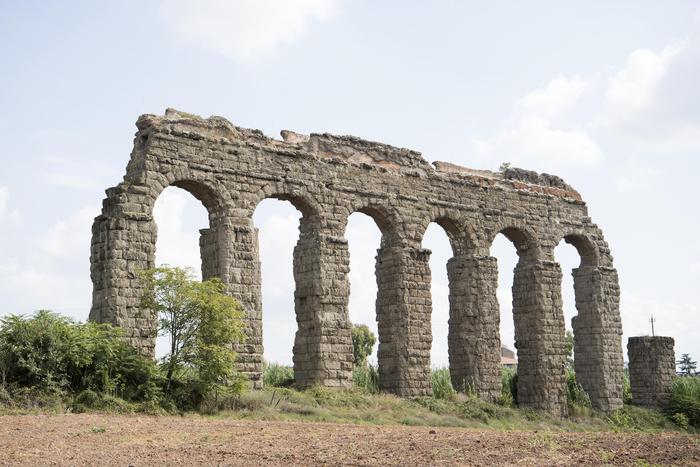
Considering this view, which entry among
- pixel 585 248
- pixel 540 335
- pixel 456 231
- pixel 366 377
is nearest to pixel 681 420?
pixel 540 335

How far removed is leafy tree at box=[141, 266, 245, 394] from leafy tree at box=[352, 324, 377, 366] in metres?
32.0

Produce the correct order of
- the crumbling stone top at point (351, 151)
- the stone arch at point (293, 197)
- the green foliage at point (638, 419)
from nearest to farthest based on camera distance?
the crumbling stone top at point (351, 151) → the stone arch at point (293, 197) → the green foliage at point (638, 419)

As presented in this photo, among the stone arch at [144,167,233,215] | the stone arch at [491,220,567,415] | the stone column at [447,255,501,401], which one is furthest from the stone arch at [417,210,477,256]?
the stone arch at [144,167,233,215]

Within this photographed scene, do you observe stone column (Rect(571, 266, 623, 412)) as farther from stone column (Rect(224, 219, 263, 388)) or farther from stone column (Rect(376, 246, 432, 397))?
stone column (Rect(224, 219, 263, 388))

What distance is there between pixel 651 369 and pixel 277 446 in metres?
17.4

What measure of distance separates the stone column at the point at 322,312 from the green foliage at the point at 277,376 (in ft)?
1.64

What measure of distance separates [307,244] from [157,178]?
158 inches

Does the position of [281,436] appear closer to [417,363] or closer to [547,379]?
[417,363]

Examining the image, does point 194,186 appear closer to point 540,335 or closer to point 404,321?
point 404,321

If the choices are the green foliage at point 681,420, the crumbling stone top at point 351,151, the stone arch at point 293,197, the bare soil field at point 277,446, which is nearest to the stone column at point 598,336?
the green foliage at point 681,420

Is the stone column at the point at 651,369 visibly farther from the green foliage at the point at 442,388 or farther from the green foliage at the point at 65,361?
the green foliage at the point at 65,361

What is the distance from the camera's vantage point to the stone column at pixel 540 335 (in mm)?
24469

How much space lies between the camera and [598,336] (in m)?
26.1

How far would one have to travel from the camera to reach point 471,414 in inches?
832
